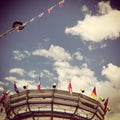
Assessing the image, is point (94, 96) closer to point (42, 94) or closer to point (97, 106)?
point (97, 106)

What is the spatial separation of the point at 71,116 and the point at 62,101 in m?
2.39

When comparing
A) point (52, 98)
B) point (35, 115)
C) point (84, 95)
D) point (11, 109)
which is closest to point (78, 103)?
point (84, 95)

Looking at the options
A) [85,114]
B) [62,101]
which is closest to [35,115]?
[62,101]

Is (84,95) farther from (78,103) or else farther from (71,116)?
(71,116)

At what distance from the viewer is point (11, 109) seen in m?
27.7

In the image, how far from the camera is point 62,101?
26.4 meters

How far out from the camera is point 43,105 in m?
26.9

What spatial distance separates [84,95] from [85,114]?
3.08 m

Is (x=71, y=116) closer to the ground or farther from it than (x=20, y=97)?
closer to the ground

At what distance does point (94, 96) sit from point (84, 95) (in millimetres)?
1326

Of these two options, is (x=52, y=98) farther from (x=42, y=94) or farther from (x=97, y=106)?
(x=97, y=106)

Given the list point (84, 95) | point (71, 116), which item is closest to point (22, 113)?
point (71, 116)

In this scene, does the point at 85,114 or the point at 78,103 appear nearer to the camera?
the point at 78,103

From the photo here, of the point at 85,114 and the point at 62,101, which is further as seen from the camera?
the point at 85,114
